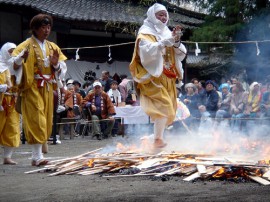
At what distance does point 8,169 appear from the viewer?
7.80m

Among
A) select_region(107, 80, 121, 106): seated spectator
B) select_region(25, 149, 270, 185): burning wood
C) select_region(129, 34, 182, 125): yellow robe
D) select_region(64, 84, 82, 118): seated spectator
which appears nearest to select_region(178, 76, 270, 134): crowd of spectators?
select_region(107, 80, 121, 106): seated spectator

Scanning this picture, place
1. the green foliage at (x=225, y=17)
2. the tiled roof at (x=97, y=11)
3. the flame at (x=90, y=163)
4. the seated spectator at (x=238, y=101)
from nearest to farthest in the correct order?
the flame at (x=90, y=163) → the seated spectator at (x=238, y=101) → the green foliage at (x=225, y=17) → the tiled roof at (x=97, y=11)

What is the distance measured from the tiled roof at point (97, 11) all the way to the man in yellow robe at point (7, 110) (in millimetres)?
10236

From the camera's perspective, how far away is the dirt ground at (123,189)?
16.2ft

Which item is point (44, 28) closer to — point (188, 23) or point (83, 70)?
point (83, 70)

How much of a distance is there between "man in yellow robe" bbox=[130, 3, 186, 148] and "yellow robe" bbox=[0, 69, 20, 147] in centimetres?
208

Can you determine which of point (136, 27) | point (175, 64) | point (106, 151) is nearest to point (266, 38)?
point (136, 27)

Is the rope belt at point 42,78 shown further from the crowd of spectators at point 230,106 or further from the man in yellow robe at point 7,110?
the crowd of spectators at point 230,106

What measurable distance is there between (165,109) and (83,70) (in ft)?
40.7

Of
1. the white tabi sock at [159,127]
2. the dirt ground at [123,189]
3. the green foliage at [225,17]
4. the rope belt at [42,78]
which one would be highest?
the green foliage at [225,17]

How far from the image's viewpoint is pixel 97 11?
892 inches

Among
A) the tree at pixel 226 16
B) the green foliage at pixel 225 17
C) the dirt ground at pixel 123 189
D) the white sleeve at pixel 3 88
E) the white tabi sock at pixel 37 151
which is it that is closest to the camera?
the dirt ground at pixel 123 189

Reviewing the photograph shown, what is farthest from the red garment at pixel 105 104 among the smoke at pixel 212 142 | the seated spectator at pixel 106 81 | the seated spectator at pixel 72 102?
the seated spectator at pixel 106 81

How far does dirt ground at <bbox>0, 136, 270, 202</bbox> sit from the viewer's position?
16.2 feet
